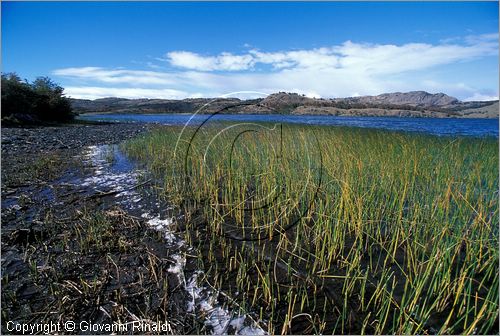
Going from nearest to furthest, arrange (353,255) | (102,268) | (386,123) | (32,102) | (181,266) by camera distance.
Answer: (102,268) < (181,266) < (353,255) < (32,102) < (386,123)

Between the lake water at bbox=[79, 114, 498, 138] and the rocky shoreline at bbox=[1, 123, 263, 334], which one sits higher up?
the lake water at bbox=[79, 114, 498, 138]

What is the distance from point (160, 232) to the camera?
4.86 metres

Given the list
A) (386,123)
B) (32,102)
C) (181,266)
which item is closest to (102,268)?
(181,266)

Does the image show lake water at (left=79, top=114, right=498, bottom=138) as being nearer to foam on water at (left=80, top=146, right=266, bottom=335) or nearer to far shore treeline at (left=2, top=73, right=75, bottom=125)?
foam on water at (left=80, top=146, right=266, bottom=335)

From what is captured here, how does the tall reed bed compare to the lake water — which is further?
the lake water

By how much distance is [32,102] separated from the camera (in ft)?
95.4

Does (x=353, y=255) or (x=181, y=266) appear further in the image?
(x=353, y=255)

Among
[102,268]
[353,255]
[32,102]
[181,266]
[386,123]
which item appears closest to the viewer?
[102,268]

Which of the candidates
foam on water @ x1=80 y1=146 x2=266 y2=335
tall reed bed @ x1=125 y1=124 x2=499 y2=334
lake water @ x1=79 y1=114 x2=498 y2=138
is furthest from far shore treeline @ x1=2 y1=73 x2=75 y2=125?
tall reed bed @ x1=125 y1=124 x2=499 y2=334

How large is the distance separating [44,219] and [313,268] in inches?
198

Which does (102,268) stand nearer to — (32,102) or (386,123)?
(32,102)

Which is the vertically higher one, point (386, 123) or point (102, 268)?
point (386, 123)

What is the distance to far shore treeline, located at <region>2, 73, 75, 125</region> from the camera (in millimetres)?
25656

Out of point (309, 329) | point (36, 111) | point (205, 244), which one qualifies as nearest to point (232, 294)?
point (309, 329)
